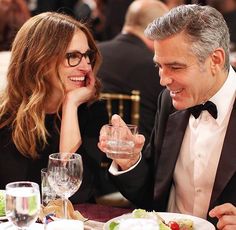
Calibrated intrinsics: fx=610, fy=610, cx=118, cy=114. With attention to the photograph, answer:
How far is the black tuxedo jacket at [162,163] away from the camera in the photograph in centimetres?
246

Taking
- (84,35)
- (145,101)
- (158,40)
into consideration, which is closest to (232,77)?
(158,40)

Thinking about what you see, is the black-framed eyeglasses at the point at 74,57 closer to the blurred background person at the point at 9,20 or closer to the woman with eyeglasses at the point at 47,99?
the woman with eyeglasses at the point at 47,99

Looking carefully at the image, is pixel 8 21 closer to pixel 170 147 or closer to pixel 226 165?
pixel 170 147

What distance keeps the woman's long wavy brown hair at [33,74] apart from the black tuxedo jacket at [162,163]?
468mm

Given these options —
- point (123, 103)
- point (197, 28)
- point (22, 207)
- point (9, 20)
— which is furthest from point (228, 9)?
point (22, 207)

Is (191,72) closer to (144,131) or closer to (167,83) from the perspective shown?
(167,83)

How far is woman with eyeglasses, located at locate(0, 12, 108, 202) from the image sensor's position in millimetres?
2805

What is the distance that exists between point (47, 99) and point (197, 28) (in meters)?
0.88

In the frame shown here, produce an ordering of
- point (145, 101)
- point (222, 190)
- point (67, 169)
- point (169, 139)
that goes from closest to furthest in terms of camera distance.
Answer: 1. point (67, 169)
2. point (222, 190)
3. point (169, 139)
4. point (145, 101)

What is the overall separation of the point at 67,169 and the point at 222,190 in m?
0.70

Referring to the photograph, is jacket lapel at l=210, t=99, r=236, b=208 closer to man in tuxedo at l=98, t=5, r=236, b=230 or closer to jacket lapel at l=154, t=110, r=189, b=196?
man in tuxedo at l=98, t=5, r=236, b=230

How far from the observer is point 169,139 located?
2668 millimetres

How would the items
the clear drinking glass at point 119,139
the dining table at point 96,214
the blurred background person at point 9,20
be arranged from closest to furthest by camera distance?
the dining table at point 96,214 < the clear drinking glass at point 119,139 < the blurred background person at point 9,20

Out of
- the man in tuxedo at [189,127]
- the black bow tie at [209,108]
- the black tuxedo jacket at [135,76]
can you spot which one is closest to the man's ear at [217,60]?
the man in tuxedo at [189,127]
